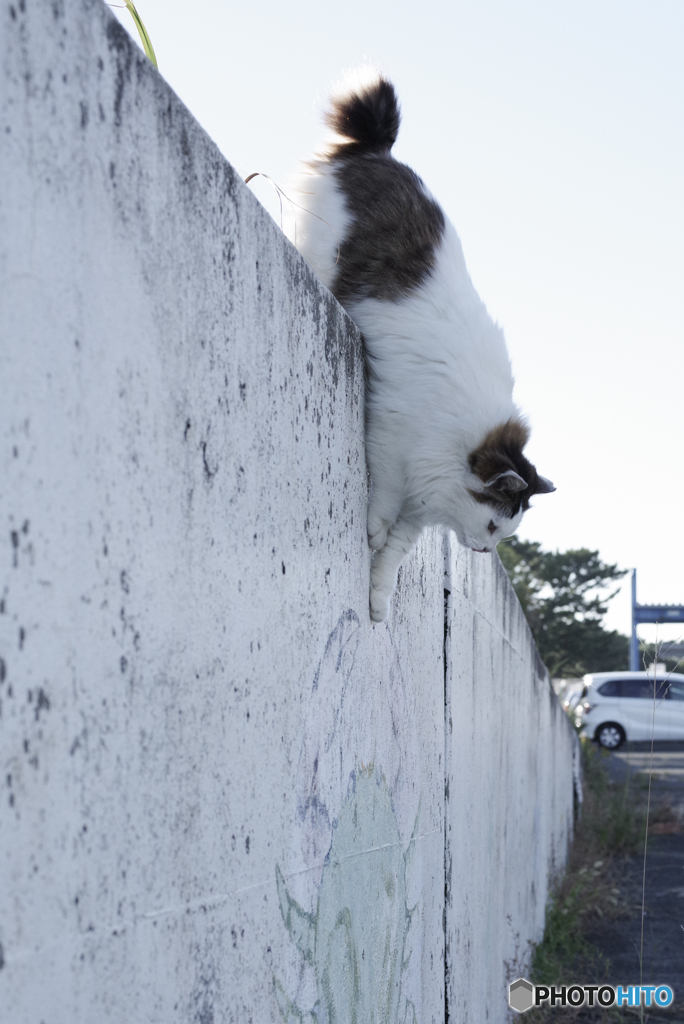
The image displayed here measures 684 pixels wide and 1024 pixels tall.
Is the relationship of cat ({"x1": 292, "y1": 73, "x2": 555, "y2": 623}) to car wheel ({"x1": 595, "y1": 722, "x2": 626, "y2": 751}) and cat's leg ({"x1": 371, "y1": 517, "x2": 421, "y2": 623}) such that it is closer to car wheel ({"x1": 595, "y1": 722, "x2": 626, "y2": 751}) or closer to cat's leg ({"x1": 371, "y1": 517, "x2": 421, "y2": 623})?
cat's leg ({"x1": 371, "y1": 517, "x2": 421, "y2": 623})

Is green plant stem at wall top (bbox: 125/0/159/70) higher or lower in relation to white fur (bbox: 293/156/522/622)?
higher

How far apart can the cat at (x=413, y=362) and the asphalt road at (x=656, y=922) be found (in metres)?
2.61

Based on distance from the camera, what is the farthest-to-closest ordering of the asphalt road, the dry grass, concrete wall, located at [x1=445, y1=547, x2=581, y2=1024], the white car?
the white car → the asphalt road → the dry grass → concrete wall, located at [x1=445, y1=547, x2=581, y2=1024]

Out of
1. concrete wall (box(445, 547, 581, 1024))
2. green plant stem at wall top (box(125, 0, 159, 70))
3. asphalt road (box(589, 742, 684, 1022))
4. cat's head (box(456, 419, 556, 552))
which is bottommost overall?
asphalt road (box(589, 742, 684, 1022))

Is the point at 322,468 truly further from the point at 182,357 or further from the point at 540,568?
the point at 540,568

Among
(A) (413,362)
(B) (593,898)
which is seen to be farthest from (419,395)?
(B) (593,898)

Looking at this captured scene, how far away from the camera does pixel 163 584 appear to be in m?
1.07

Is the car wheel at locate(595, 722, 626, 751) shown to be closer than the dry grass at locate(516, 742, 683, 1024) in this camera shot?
No

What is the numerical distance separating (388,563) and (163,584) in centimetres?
128

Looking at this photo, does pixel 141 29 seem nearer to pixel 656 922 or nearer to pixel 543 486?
pixel 543 486

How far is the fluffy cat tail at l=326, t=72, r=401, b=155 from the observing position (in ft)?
9.31

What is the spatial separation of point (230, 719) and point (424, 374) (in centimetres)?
130

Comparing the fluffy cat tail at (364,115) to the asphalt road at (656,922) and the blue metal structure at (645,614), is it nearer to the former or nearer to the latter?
the asphalt road at (656,922)

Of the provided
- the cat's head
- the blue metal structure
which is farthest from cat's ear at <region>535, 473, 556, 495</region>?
the blue metal structure
